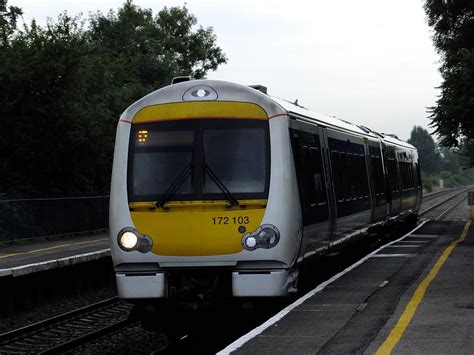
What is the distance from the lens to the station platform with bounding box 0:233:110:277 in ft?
58.4

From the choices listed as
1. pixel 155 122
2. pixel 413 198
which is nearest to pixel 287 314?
pixel 155 122

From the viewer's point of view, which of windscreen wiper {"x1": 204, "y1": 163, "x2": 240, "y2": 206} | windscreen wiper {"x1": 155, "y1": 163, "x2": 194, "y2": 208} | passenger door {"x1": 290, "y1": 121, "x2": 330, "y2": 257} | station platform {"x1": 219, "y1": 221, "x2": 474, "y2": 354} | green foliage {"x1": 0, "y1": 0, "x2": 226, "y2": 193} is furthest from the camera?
green foliage {"x1": 0, "y1": 0, "x2": 226, "y2": 193}

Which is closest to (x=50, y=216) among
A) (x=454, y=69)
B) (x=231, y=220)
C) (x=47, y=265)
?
(x=47, y=265)

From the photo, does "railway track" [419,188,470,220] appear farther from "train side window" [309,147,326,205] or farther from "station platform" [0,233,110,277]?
"train side window" [309,147,326,205]

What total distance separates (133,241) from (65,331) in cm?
387

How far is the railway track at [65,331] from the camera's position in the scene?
42.9ft

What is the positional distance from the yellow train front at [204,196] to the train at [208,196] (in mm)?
12

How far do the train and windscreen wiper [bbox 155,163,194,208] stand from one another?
0.01 m

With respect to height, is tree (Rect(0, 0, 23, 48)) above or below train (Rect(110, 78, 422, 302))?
above

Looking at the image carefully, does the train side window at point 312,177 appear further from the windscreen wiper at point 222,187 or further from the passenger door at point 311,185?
the windscreen wiper at point 222,187

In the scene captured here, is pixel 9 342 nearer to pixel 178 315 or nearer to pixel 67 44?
pixel 178 315

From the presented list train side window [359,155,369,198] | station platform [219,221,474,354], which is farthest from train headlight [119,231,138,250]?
train side window [359,155,369,198]

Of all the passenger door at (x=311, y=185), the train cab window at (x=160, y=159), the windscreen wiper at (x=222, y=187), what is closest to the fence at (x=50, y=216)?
the passenger door at (x=311, y=185)

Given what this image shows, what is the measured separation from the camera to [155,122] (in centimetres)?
1180
